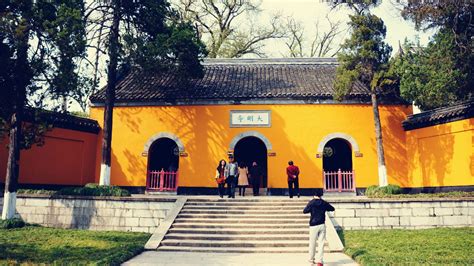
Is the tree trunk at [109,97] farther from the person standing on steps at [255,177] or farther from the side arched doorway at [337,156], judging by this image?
the side arched doorway at [337,156]

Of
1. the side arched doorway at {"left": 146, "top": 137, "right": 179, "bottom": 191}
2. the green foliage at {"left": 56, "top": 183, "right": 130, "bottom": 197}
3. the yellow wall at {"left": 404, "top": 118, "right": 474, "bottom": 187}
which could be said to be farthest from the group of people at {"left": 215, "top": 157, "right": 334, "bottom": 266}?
the yellow wall at {"left": 404, "top": 118, "right": 474, "bottom": 187}

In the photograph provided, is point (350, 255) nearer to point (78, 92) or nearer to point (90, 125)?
point (78, 92)

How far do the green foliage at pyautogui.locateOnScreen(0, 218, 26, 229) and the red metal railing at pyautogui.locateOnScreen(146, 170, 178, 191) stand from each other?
5025 millimetres

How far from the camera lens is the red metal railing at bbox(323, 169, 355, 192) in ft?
43.2

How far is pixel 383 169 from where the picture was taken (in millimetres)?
11742

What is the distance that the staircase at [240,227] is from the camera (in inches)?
308

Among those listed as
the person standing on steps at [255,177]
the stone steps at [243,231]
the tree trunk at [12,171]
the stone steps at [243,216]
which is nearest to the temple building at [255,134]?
the person standing on steps at [255,177]

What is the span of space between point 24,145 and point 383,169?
35.9ft

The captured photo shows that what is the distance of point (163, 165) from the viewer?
15.2m

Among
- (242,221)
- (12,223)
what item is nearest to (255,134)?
(242,221)

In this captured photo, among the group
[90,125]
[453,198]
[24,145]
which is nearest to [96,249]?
[24,145]

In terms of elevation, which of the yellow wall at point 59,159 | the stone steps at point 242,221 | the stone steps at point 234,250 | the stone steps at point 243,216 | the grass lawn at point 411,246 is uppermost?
the yellow wall at point 59,159

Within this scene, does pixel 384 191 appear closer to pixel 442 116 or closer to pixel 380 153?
pixel 380 153

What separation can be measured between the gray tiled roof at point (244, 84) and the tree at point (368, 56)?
1.55m
